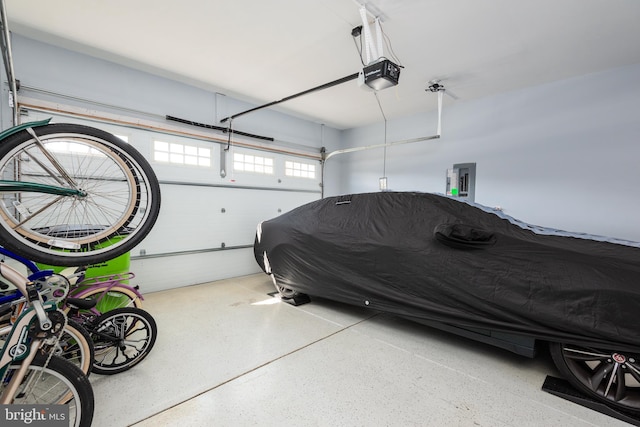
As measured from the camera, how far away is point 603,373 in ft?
5.27

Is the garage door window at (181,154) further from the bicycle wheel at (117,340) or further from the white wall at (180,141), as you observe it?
the bicycle wheel at (117,340)

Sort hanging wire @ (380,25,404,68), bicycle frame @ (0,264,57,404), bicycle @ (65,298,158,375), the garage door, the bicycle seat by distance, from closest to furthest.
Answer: bicycle frame @ (0,264,57,404) → the bicycle seat → bicycle @ (65,298,158,375) → hanging wire @ (380,25,404,68) → the garage door

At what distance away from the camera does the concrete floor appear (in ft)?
4.90

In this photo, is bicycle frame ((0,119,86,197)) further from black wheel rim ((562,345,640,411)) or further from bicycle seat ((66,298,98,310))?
black wheel rim ((562,345,640,411))

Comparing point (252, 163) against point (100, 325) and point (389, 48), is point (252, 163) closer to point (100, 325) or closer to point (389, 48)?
point (389, 48)

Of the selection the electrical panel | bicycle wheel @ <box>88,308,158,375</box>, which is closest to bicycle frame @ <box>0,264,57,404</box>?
bicycle wheel @ <box>88,308,158,375</box>

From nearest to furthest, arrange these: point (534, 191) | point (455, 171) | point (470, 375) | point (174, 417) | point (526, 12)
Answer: point (174, 417) → point (470, 375) → point (526, 12) → point (534, 191) → point (455, 171)

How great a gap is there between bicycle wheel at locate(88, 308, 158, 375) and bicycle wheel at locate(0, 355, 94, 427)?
0.58 m

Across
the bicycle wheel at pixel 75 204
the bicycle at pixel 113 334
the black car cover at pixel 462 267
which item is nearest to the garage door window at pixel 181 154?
the black car cover at pixel 462 267

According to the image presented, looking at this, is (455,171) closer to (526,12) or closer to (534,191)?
(534,191)

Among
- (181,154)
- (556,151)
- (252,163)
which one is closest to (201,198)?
(181,154)

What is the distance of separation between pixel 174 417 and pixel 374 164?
191 inches

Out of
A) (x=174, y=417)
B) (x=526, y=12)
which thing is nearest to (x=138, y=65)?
(x=174, y=417)

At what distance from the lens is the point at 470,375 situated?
1877mm
